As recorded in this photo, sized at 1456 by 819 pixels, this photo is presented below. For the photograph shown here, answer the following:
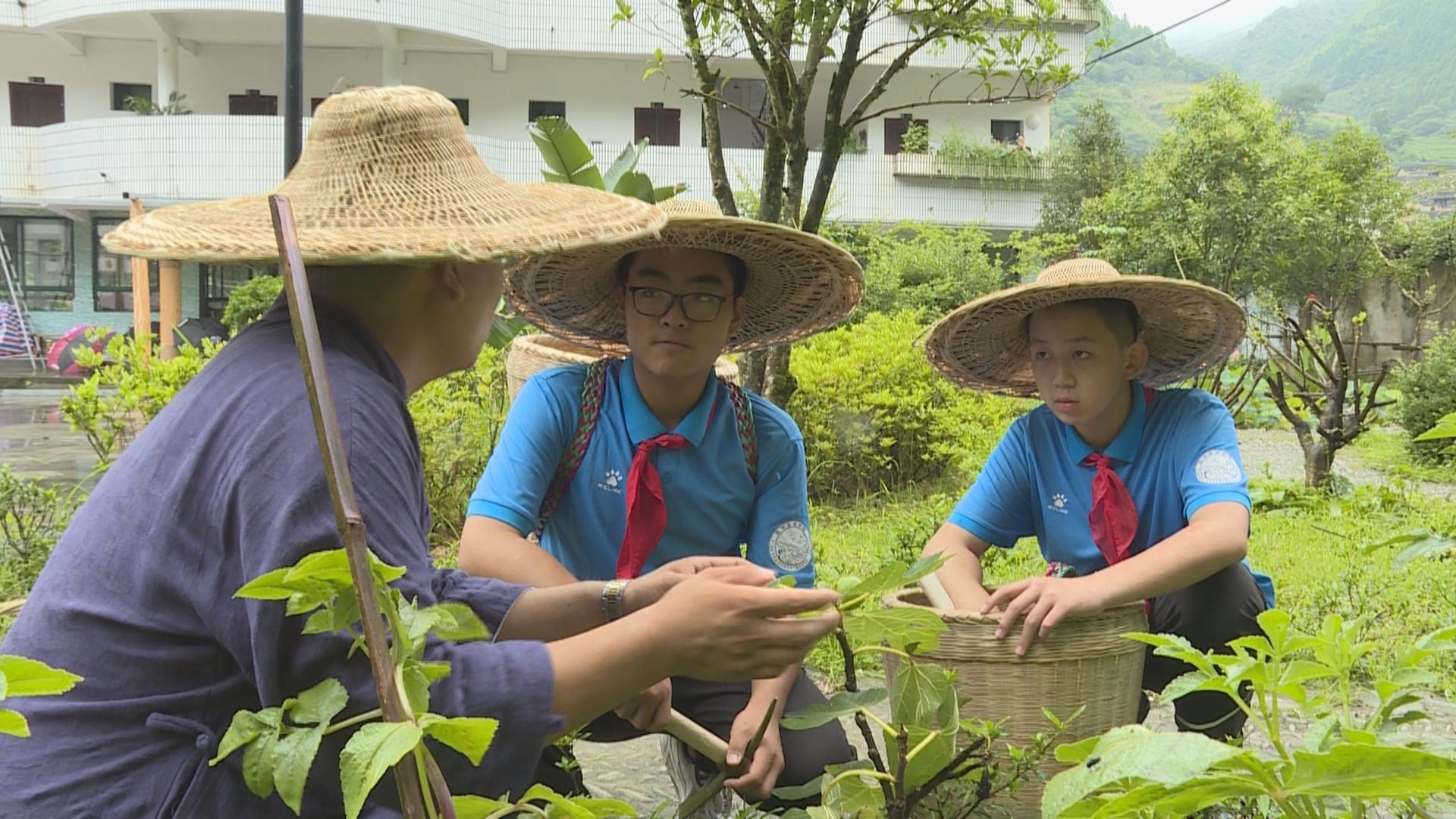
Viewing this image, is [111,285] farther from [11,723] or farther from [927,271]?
[11,723]

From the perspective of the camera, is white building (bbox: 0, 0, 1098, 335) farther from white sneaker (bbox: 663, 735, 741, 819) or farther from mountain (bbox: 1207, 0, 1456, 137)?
mountain (bbox: 1207, 0, 1456, 137)

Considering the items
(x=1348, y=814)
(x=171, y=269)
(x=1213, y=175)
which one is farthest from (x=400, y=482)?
(x=1213, y=175)

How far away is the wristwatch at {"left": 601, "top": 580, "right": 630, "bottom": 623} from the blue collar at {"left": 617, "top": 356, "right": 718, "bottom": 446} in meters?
0.65

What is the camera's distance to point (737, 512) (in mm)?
2502

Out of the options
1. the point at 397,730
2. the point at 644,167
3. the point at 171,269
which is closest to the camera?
the point at 397,730

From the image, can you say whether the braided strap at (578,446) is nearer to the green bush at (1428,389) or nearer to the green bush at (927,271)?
the green bush at (1428,389)

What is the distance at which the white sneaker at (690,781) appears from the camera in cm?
213

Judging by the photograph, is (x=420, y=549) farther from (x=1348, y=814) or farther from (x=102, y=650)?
(x=1348, y=814)

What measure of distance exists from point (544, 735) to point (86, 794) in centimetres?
51

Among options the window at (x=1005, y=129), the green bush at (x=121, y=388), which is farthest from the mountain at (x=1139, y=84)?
the green bush at (x=121, y=388)

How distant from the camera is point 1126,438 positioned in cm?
259

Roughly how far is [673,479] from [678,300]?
0.37 m

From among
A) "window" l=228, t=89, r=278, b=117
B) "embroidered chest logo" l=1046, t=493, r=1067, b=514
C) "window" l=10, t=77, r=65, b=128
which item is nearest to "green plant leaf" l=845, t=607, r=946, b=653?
"embroidered chest logo" l=1046, t=493, r=1067, b=514

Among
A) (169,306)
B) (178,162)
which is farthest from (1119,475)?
(178,162)
